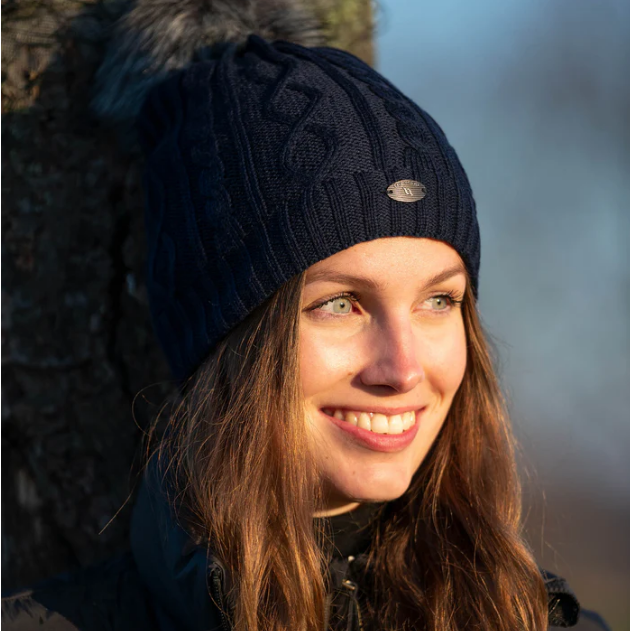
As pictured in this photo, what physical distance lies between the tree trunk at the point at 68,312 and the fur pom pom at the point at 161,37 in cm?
10

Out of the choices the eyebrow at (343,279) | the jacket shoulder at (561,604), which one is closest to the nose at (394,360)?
the eyebrow at (343,279)

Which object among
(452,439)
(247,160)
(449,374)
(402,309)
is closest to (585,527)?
(452,439)

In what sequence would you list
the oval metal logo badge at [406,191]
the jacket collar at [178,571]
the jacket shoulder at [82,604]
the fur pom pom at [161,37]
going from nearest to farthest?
the jacket collar at [178,571]
the oval metal logo badge at [406,191]
the jacket shoulder at [82,604]
the fur pom pom at [161,37]

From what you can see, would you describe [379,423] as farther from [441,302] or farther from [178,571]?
[178,571]

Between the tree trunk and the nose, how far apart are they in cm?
93

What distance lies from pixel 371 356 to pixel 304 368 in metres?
0.16

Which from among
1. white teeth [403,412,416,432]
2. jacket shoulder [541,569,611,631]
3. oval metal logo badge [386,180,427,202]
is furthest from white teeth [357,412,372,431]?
jacket shoulder [541,569,611,631]

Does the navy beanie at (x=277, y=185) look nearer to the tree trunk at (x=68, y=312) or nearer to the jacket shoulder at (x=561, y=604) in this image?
the tree trunk at (x=68, y=312)

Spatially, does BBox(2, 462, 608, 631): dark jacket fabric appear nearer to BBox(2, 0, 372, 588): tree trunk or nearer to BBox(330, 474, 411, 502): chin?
BBox(330, 474, 411, 502): chin

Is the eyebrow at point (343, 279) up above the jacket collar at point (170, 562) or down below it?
above

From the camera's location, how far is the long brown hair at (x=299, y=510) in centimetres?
154

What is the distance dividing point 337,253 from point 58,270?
3.68ft

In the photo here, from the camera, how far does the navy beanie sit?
156cm

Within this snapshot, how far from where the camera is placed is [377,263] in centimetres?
155
